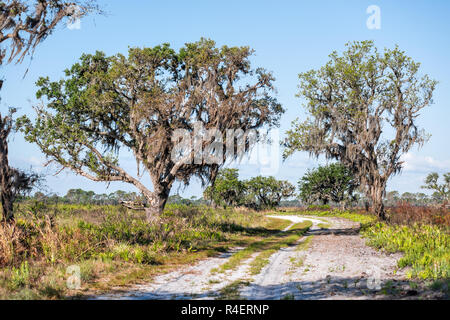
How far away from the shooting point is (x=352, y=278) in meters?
9.05

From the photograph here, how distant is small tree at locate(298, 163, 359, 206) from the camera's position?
2423 inches

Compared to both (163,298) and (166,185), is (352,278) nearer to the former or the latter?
(163,298)

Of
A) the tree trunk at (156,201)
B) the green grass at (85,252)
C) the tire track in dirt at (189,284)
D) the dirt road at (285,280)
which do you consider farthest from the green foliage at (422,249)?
the tree trunk at (156,201)

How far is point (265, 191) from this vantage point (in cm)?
7225

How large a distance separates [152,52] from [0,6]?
31.4 feet

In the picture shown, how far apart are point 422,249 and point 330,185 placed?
52.9 m

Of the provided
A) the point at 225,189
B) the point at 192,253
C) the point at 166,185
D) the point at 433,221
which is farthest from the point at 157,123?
the point at 225,189

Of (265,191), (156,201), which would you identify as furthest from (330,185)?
(156,201)

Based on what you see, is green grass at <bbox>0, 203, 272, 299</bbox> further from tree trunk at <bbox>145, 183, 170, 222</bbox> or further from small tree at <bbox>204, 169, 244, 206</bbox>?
small tree at <bbox>204, 169, 244, 206</bbox>

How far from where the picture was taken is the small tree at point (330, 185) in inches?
2423

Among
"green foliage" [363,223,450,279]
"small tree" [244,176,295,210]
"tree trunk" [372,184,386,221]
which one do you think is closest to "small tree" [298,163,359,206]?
"small tree" [244,176,295,210]

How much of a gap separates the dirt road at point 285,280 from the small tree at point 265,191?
54523mm

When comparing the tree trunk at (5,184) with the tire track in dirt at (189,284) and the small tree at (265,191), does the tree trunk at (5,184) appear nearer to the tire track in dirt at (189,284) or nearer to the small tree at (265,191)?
the tire track in dirt at (189,284)

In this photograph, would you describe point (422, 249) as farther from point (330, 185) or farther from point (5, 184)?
point (330, 185)
